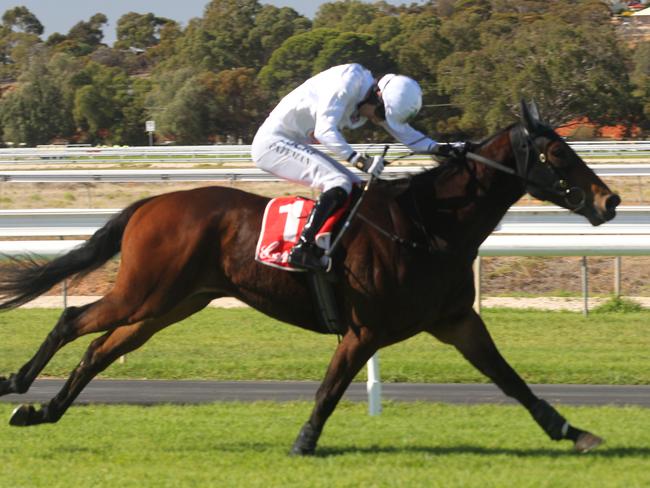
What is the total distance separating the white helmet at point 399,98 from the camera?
23.4 ft

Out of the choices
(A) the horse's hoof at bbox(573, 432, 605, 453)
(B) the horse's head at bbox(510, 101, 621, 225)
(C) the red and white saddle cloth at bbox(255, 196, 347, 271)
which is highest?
(B) the horse's head at bbox(510, 101, 621, 225)

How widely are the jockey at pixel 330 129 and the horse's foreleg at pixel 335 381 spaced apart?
1.64 feet

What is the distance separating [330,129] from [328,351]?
519 cm

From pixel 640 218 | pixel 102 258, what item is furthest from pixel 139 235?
pixel 640 218

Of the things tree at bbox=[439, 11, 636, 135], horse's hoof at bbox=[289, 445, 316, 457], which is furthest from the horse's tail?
tree at bbox=[439, 11, 636, 135]

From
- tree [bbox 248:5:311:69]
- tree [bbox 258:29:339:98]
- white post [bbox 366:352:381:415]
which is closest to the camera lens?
white post [bbox 366:352:381:415]

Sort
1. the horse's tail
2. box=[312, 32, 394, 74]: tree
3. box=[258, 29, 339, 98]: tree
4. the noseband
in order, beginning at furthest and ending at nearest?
box=[258, 29, 339, 98]: tree → box=[312, 32, 394, 74]: tree → the horse's tail → the noseband

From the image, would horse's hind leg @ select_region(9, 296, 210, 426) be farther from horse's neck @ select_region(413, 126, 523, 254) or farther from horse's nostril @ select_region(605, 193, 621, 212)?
horse's nostril @ select_region(605, 193, 621, 212)

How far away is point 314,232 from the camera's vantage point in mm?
7160

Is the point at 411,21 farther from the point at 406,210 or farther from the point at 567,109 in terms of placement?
the point at 406,210

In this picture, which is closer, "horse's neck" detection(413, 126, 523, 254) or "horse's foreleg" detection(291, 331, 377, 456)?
"horse's foreleg" detection(291, 331, 377, 456)

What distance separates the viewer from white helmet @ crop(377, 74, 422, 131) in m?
7.12

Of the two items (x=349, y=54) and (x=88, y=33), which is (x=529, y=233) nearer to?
(x=349, y=54)

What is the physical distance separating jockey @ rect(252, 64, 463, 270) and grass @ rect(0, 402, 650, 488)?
1.20 m
